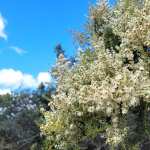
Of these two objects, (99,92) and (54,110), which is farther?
(54,110)

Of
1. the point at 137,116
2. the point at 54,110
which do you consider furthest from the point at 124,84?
the point at 54,110

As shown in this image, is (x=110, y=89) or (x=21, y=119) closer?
(x=110, y=89)

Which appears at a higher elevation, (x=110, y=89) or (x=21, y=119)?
(x=21, y=119)

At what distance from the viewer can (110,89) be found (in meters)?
12.1

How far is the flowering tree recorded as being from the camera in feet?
40.2

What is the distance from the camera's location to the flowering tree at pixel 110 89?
12.3 meters

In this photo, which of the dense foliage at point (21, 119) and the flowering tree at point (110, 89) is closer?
the flowering tree at point (110, 89)

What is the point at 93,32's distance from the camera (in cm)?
1528

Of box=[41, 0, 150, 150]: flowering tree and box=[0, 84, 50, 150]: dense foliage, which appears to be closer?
box=[41, 0, 150, 150]: flowering tree

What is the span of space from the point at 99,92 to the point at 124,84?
667mm

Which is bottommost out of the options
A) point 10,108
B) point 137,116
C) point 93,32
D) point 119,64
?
point 137,116

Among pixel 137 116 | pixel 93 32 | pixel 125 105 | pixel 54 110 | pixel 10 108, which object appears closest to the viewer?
pixel 125 105

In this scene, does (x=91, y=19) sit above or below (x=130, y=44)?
above

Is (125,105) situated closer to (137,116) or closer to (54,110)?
(137,116)
